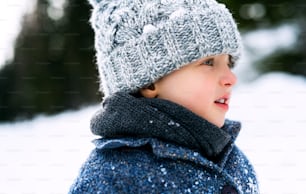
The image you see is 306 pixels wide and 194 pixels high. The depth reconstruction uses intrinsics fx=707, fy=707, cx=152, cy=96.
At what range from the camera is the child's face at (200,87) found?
1.36 meters

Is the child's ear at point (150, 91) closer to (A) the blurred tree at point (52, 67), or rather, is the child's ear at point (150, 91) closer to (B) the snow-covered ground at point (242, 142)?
(B) the snow-covered ground at point (242, 142)

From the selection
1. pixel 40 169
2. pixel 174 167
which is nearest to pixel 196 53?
pixel 174 167

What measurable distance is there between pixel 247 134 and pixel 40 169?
2.53ft

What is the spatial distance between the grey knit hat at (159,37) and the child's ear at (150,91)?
0.02 meters

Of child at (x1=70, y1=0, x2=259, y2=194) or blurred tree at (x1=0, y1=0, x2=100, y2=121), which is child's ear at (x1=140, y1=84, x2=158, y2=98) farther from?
blurred tree at (x1=0, y1=0, x2=100, y2=121)

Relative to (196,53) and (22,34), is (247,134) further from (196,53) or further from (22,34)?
(196,53)

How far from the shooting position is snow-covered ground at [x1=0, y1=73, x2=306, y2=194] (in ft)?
8.09

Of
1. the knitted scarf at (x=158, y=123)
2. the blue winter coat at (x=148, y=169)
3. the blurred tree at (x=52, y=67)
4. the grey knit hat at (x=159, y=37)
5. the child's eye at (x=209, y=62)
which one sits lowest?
the blue winter coat at (x=148, y=169)

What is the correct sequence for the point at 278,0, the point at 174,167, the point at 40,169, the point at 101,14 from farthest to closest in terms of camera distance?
the point at 278,0 < the point at 40,169 < the point at 101,14 < the point at 174,167

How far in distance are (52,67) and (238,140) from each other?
739 mm

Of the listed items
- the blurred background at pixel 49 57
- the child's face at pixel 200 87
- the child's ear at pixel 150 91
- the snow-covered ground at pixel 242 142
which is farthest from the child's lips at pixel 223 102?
the blurred background at pixel 49 57

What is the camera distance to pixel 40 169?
8.25 feet

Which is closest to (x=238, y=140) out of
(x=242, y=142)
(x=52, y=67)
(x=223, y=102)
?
(x=242, y=142)

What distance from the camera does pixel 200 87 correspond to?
4.44 ft
